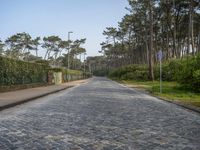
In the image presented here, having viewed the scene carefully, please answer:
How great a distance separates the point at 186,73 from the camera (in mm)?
28141

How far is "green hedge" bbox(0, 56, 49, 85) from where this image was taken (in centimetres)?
2817

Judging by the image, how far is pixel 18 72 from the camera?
1270 inches

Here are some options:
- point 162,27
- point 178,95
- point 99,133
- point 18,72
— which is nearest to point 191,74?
point 178,95

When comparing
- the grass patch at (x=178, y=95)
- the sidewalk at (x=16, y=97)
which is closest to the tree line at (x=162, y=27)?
the grass patch at (x=178, y=95)

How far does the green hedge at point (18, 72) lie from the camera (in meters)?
28.2

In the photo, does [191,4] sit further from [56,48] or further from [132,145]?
[56,48]

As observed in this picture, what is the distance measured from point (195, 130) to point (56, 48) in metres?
120

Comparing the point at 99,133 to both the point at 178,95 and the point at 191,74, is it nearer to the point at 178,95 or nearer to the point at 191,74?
the point at 178,95

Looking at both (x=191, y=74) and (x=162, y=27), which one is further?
(x=162, y=27)

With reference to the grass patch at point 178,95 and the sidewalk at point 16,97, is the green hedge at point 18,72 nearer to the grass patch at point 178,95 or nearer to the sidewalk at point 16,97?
the sidewalk at point 16,97

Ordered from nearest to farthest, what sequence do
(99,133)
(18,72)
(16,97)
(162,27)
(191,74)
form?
(99,133)
(16,97)
(191,74)
(18,72)
(162,27)

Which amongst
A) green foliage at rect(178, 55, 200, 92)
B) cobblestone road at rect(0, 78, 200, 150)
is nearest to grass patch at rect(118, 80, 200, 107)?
green foliage at rect(178, 55, 200, 92)

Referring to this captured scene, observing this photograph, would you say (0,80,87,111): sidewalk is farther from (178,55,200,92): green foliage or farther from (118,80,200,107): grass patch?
(178,55,200,92): green foliage

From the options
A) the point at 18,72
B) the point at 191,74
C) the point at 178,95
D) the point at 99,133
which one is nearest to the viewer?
the point at 99,133
